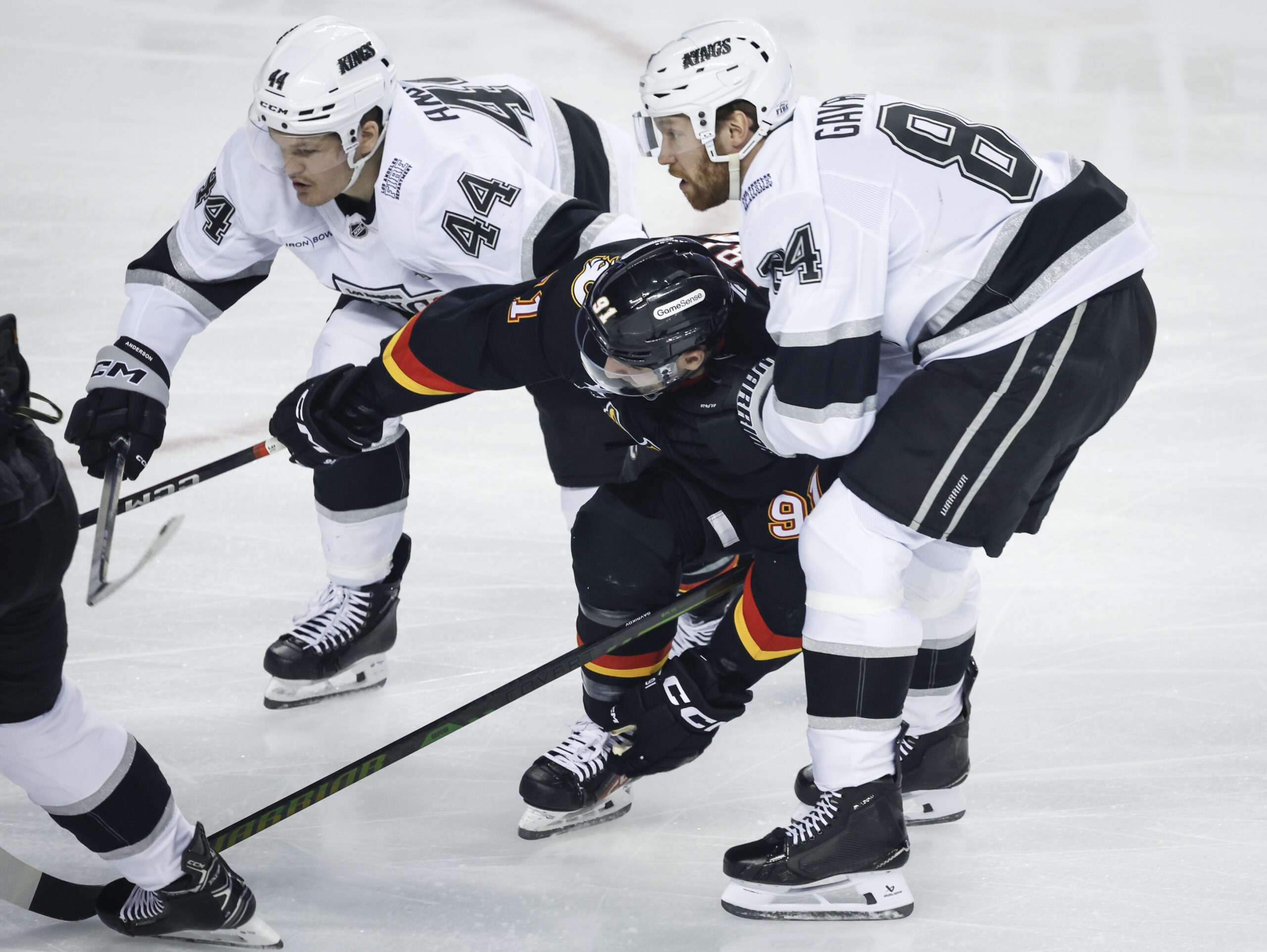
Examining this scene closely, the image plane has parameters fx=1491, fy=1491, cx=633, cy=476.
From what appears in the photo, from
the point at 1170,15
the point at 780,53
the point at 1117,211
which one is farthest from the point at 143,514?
the point at 1170,15

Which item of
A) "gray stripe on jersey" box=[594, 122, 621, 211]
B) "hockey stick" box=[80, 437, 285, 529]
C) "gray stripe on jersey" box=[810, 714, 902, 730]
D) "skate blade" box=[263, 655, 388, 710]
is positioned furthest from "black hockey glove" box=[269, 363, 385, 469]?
"gray stripe on jersey" box=[810, 714, 902, 730]

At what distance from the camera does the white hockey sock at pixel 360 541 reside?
3.07 meters

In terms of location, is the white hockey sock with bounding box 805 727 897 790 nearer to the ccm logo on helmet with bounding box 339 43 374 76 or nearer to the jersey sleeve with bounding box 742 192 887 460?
the jersey sleeve with bounding box 742 192 887 460

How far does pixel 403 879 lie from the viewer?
2.37 meters

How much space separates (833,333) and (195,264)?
1499 mm

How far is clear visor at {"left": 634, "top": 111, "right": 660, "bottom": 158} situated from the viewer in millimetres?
2293

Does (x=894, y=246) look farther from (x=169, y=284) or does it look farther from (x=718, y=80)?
(x=169, y=284)

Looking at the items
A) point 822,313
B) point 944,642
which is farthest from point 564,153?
point 944,642

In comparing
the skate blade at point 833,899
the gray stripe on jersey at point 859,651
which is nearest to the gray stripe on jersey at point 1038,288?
the gray stripe on jersey at point 859,651

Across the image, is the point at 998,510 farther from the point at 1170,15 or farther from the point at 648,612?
the point at 1170,15

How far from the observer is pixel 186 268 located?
3.00 metres

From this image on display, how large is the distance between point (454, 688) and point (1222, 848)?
57.9 inches

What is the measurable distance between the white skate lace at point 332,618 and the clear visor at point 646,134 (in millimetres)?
1251

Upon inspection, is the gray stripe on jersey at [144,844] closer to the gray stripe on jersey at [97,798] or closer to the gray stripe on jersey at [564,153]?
the gray stripe on jersey at [97,798]
